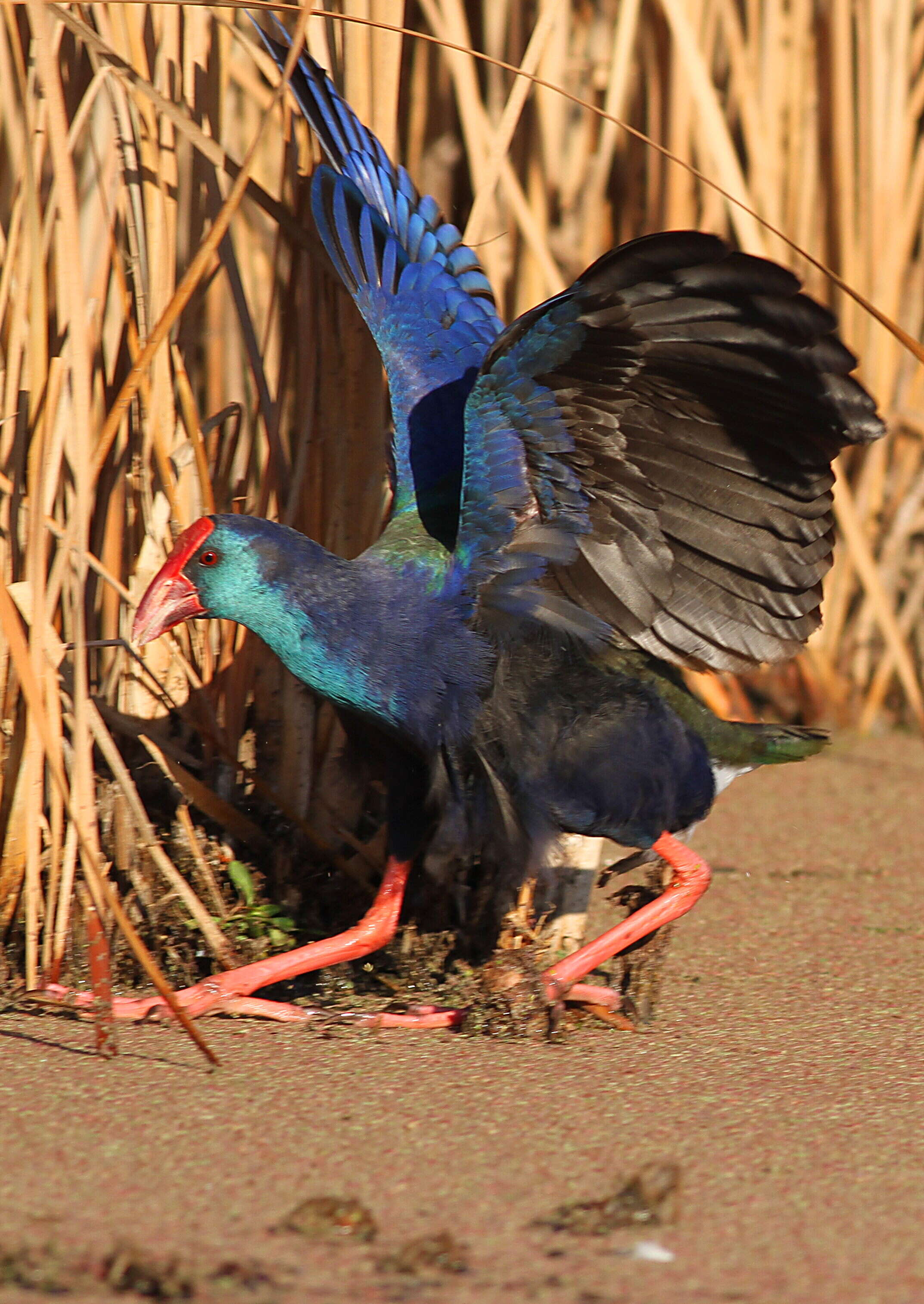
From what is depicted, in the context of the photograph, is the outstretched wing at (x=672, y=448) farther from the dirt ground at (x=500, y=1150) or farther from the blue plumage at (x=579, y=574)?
the dirt ground at (x=500, y=1150)

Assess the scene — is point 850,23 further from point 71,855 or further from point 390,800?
point 71,855

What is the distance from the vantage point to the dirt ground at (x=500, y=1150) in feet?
4.65

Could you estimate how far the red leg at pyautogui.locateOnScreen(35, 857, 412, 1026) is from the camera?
2.19m

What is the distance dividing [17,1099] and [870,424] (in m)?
1.41

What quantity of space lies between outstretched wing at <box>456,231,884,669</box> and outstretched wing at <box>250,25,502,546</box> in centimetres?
25

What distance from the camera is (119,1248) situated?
141 centimetres

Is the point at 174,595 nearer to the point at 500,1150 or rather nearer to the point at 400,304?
the point at 400,304

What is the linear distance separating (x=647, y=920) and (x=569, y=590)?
1.74 feet

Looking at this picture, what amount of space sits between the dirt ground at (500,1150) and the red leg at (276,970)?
0.04 metres

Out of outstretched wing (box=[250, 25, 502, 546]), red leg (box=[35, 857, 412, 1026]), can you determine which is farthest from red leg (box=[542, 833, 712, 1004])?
outstretched wing (box=[250, 25, 502, 546])

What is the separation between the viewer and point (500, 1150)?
1709mm

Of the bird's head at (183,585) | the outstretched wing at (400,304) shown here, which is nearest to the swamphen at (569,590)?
the bird's head at (183,585)

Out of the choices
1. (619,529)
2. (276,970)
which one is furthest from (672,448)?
(276,970)

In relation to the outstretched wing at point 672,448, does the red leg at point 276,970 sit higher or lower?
lower
